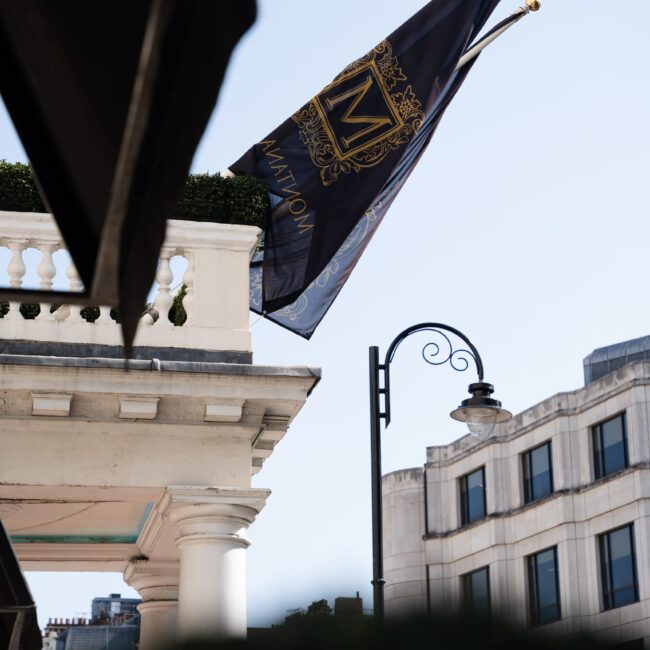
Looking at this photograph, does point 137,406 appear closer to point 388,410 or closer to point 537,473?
point 388,410

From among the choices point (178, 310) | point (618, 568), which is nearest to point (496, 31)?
point (178, 310)

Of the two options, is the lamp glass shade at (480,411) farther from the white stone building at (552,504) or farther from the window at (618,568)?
the window at (618,568)

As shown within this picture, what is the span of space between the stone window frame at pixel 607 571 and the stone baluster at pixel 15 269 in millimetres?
47872

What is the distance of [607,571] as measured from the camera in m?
58.3

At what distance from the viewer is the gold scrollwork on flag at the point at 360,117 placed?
499 inches

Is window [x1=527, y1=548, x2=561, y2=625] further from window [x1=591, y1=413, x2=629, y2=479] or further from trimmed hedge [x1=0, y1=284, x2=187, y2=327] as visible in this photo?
trimmed hedge [x1=0, y1=284, x2=187, y2=327]

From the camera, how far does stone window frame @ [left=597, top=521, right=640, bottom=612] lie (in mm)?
55719

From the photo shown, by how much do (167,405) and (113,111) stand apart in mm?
7806

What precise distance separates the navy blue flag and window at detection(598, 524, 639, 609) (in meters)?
44.7

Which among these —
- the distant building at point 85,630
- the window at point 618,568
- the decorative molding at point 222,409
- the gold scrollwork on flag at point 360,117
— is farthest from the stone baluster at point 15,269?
the window at point 618,568

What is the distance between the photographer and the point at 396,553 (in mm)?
71688

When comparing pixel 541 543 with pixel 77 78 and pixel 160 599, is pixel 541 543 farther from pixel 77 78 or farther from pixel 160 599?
pixel 77 78

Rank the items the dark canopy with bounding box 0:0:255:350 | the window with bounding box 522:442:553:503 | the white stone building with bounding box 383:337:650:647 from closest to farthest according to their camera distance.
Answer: the dark canopy with bounding box 0:0:255:350
the white stone building with bounding box 383:337:650:647
the window with bounding box 522:442:553:503

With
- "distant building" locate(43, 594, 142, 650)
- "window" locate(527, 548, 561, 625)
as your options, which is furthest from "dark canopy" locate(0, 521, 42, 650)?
"window" locate(527, 548, 561, 625)
